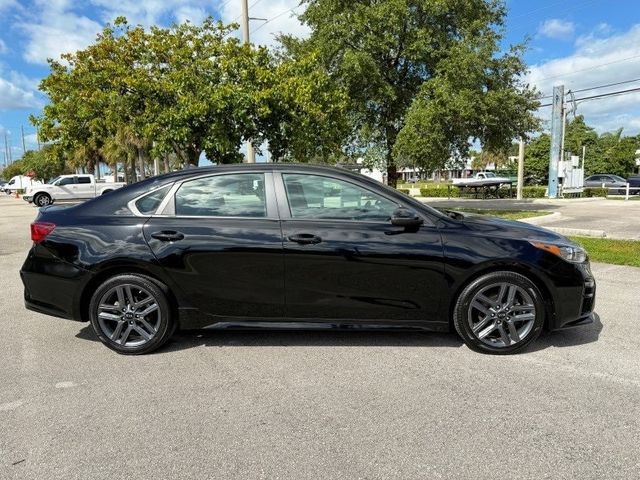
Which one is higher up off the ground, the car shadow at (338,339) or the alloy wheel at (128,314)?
the alloy wheel at (128,314)

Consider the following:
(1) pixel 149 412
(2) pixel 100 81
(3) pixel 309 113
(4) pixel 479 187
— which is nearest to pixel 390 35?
(3) pixel 309 113

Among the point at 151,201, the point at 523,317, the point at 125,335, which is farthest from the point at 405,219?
the point at 125,335

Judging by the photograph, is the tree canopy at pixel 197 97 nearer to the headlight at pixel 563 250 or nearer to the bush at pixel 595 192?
the headlight at pixel 563 250

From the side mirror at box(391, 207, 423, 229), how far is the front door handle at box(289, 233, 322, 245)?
64 centimetres

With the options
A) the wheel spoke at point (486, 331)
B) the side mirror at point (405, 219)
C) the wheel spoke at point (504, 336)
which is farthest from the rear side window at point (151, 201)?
the wheel spoke at point (504, 336)

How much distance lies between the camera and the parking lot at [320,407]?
8.61 ft

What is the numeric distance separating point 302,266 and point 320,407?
1189 mm

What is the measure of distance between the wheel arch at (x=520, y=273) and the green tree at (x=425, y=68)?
10179mm

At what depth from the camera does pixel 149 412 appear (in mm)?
3193

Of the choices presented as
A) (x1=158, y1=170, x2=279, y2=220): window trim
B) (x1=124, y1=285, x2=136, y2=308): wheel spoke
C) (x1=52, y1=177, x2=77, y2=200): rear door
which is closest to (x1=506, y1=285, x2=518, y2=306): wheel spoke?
(x1=158, y1=170, x2=279, y2=220): window trim

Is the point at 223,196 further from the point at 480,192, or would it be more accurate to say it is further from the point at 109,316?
the point at 480,192

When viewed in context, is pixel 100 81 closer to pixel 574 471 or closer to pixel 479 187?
pixel 574 471

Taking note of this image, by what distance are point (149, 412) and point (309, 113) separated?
33.2 ft

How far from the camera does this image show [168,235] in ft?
13.4
